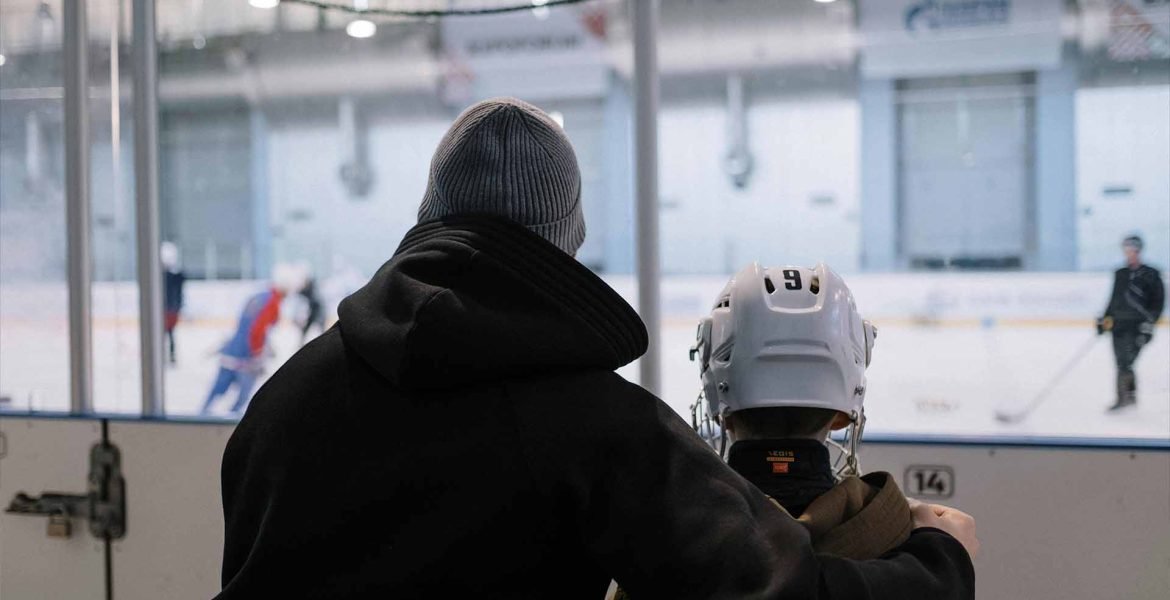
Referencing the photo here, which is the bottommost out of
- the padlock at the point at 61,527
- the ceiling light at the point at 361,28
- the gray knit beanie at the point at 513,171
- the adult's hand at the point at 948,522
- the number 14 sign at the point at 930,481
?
the padlock at the point at 61,527

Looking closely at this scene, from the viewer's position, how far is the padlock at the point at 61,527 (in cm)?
322

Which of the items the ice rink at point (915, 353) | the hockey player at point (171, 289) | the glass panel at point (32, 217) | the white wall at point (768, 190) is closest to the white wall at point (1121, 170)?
the ice rink at point (915, 353)

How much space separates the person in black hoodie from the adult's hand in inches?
9.1

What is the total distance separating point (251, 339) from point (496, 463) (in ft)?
10.1

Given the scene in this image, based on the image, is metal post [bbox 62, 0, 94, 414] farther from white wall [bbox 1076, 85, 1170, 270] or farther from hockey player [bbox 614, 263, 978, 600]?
white wall [bbox 1076, 85, 1170, 270]

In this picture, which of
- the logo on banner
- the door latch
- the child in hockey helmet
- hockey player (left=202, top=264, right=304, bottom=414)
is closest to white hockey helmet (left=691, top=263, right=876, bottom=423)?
the child in hockey helmet

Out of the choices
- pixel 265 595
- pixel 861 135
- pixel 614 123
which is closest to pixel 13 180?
pixel 614 123

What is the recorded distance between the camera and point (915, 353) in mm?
3266

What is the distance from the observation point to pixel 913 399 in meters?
3.18

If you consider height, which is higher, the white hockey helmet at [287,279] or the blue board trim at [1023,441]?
the white hockey helmet at [287,279]

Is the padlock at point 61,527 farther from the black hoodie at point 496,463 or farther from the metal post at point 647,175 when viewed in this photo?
the black hoodie at point 496,463

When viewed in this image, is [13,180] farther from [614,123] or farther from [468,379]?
[468,379]

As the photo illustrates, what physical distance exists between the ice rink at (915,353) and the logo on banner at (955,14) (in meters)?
0.78

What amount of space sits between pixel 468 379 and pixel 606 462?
0.45 ft
